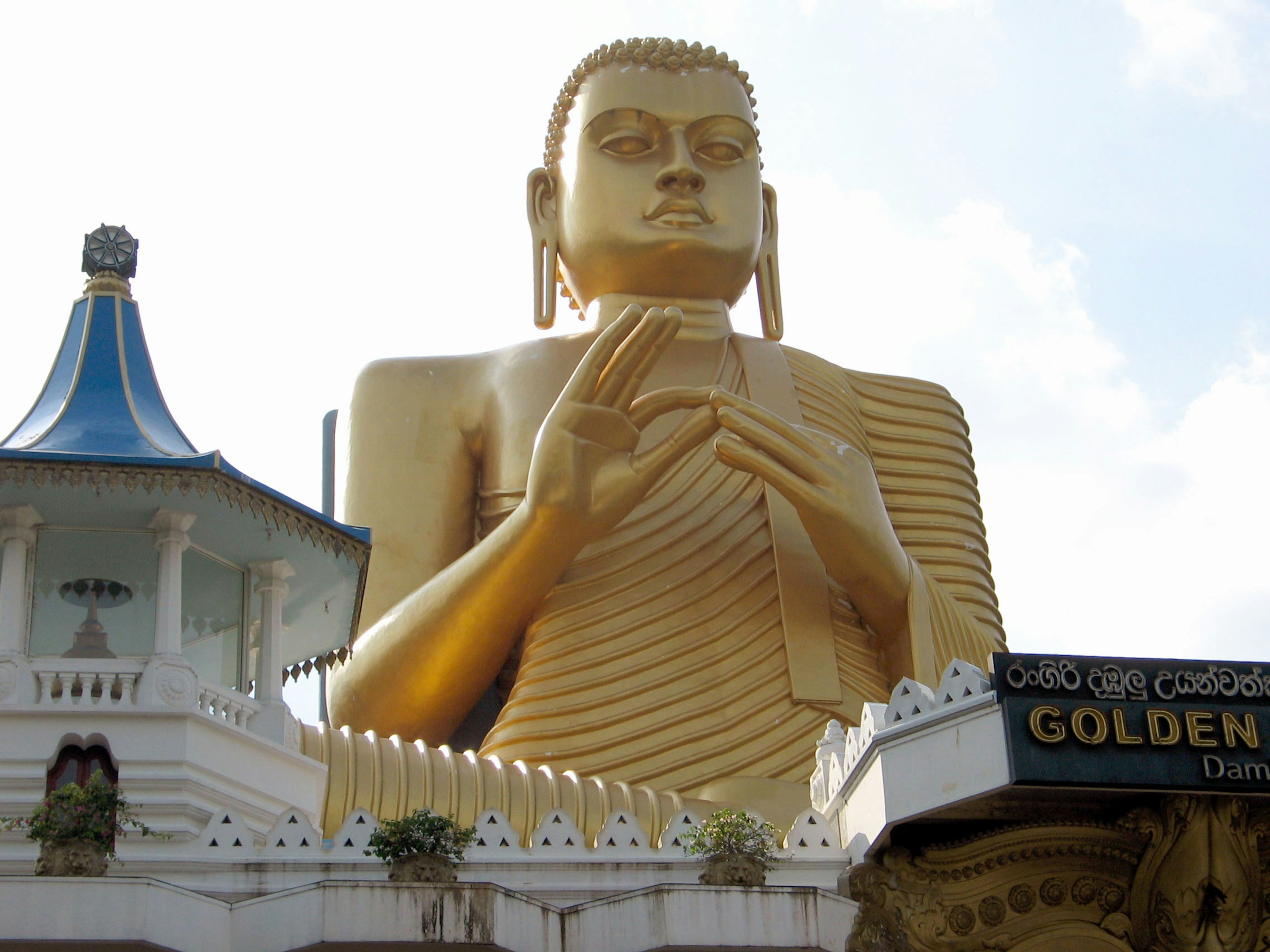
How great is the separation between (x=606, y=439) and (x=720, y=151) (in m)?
3.60

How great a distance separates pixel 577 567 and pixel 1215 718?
17.0 feet

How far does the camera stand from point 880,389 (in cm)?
1577

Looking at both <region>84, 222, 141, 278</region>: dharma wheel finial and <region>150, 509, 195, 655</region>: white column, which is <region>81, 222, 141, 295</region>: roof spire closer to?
<region>84, 222, 141, 278</region>: dharma wheel finial

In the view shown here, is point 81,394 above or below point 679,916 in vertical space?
above

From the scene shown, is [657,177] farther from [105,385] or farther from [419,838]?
[419,838]

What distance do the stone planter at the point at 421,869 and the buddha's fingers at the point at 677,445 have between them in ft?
12.4

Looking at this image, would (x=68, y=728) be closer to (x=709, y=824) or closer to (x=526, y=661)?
(x=709, y=824)

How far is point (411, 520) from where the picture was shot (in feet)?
46.9

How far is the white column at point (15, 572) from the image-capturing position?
33.6ft

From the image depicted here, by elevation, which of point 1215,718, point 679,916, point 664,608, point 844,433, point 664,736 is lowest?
point 679,916

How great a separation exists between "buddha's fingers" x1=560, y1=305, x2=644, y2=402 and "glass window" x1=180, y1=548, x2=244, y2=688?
2.25 metres

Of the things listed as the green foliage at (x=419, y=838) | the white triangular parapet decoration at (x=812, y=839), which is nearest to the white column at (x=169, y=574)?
the green foliage at (x=419, y=838)

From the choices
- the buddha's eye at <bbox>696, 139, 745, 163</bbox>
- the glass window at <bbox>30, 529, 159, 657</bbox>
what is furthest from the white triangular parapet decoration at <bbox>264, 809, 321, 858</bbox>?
the buddha's eye at <bbox>696, 139, 745, 163</bbox>

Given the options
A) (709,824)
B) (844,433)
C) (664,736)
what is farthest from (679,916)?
(844,433)
